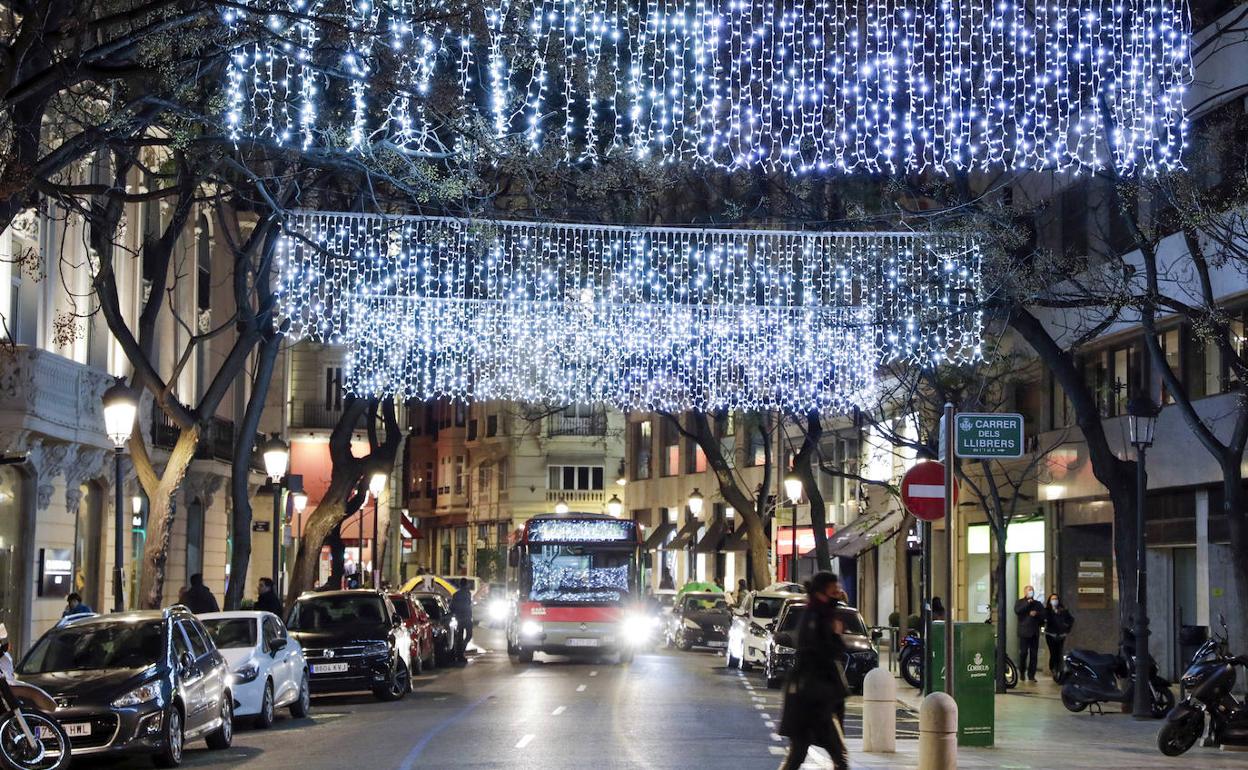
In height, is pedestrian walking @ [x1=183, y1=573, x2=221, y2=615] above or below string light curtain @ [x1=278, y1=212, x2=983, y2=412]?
below

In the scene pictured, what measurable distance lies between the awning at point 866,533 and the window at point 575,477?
43.9 meters

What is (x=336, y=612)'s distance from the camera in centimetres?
2986

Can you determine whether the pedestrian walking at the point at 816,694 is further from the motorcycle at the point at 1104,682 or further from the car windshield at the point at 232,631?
the motorcycle at the point at 1104,682

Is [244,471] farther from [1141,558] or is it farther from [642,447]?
[642,447]

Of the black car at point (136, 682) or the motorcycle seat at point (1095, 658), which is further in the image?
the motorcycle seat at point (1095, 658)

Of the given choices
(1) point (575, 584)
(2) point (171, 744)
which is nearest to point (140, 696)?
(2) point (171, 744)

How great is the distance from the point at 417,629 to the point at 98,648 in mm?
16379

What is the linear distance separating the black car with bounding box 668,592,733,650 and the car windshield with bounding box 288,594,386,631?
1902cm

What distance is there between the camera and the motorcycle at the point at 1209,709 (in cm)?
1988

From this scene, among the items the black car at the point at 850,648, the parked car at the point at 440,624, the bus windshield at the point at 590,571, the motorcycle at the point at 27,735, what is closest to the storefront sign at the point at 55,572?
the parked car at the point at 440,624

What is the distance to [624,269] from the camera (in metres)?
35.6

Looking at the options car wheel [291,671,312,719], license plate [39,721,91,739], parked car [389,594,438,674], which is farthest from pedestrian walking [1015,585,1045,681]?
license plate [39,721,91,739]

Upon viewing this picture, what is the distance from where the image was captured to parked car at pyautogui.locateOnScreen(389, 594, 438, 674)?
1389 inches

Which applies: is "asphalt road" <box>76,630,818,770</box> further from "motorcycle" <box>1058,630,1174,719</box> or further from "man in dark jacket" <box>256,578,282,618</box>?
"motorcycle" <box>1058,630,1174,719</box>
